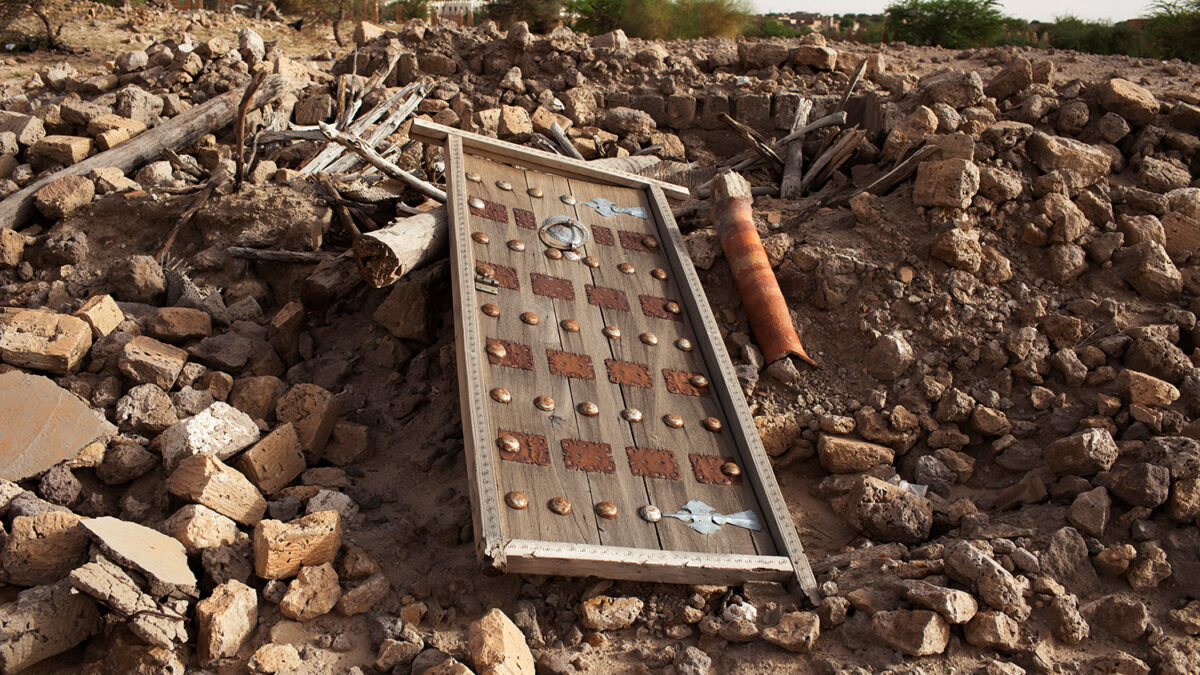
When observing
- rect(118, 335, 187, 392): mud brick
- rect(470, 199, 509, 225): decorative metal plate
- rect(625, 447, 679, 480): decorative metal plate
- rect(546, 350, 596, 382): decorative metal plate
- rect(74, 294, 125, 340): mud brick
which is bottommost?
rect(118, 335, 187, 392): mud brick

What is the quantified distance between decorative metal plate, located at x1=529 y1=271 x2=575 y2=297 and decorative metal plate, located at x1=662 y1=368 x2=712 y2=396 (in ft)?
2.26

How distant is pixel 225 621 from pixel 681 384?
2.37 metres

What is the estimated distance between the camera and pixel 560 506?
372 centimetres

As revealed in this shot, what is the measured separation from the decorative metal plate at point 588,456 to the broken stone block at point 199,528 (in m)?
1.49

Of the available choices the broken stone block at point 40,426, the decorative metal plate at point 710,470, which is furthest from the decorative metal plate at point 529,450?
the broken stone block at point 40,426

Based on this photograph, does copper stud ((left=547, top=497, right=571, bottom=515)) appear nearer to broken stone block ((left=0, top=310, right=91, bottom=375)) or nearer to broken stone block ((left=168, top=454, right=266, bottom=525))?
broken stone block ((left=168, top=454, right=266, bottom=525))

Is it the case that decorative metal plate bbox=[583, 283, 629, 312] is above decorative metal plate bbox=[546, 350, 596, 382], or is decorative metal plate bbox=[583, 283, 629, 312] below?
above

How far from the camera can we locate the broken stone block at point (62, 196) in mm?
Result: 6176

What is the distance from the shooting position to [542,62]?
8406 millimetres

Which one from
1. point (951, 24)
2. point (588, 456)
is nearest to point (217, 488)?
point (588, 456)

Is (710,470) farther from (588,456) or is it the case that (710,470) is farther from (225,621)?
(225,621)

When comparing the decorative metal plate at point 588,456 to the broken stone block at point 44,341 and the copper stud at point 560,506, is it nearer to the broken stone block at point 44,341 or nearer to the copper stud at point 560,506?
the copper stud at point 560,506

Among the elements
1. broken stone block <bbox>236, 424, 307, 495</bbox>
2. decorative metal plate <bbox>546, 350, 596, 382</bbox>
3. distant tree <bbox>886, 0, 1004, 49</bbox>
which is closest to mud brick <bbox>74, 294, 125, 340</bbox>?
broken stone block <bbox>236, 424, 307, 495</bbox>

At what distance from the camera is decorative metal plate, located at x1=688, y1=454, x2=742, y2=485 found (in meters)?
4.12
